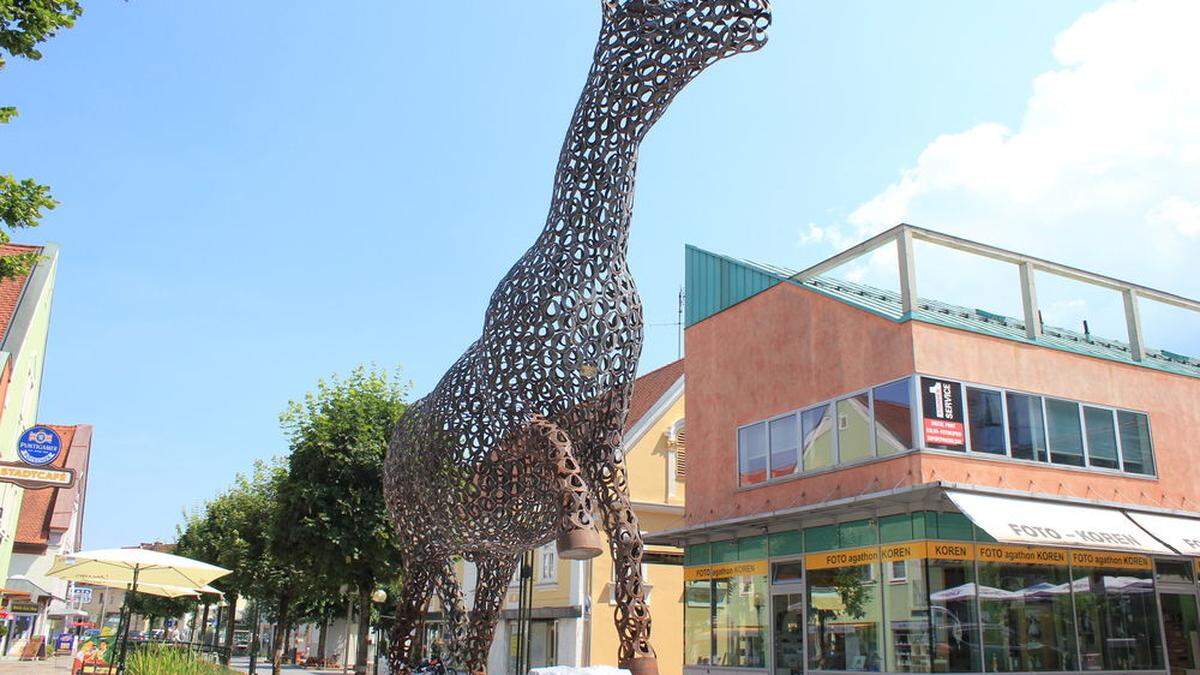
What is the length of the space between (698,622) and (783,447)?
399cm

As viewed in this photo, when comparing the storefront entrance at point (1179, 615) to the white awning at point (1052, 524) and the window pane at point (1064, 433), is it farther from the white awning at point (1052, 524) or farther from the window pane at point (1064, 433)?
the window pane at point (1064, 433)

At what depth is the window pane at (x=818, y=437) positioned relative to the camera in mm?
14750

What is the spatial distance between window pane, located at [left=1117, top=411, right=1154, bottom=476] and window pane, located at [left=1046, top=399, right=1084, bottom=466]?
1.08m

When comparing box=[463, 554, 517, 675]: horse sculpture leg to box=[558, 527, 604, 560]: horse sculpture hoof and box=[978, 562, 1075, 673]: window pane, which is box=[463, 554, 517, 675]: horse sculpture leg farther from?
box=[978, 562, 1075, 673]: window pane

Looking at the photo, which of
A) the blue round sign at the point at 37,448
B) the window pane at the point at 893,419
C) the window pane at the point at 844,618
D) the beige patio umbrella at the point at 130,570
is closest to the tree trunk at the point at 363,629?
the beige patio umbrella at the point at 130,570

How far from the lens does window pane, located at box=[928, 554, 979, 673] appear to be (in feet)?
40.8

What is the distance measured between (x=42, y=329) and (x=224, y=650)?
13.9 meters

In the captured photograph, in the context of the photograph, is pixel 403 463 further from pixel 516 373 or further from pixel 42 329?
A: pixel 42 329

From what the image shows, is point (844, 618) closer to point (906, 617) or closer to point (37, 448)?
point (906, 617)

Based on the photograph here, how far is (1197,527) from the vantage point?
14414 mm

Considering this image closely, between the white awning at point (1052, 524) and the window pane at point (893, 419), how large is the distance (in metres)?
1.21

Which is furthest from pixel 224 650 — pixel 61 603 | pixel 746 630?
pixel 61 603

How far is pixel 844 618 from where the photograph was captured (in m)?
14.0

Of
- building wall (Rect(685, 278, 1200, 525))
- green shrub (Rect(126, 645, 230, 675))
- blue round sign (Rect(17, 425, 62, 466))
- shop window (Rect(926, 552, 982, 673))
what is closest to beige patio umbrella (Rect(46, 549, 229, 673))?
green shrub (Rect(126, 645, 230, 675))
